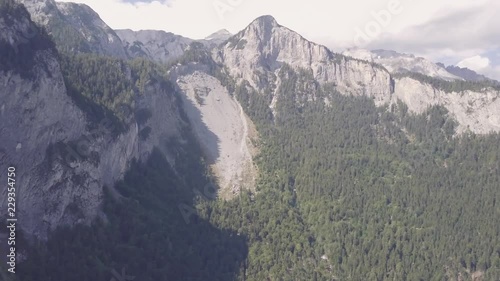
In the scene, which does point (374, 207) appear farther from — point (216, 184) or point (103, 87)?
point (103, 87)

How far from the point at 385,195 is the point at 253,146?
58584 mm

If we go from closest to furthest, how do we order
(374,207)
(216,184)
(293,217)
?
(293,217) < (374,207) < (216,184)

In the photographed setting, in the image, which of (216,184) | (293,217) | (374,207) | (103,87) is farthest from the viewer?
(216,184)

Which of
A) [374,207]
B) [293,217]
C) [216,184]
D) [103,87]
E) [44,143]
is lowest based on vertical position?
[293,217]

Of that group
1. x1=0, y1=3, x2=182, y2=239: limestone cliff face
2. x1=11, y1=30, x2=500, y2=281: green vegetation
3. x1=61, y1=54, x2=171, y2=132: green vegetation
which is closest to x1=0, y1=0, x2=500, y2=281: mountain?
x1=0, y1=3, x2=182, y2=239: limestone cliff face

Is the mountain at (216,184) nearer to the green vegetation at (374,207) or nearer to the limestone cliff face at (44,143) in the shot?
the limestone cliff face at (44,143)

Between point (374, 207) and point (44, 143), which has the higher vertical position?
point (44, 143)

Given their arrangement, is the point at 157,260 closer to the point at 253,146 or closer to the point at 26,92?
the point at 26,92

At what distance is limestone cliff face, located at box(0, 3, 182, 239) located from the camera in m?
86.4

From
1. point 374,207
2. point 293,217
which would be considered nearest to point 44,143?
point 293,217

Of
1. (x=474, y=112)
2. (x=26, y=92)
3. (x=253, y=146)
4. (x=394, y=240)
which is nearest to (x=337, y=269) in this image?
(x=394, y=240)

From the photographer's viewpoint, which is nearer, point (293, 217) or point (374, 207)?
point (293, 217)

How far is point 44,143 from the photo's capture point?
9312cm

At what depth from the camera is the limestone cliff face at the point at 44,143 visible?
86375mm
